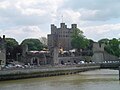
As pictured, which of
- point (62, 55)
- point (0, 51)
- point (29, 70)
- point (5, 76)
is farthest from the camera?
point (62, 55)

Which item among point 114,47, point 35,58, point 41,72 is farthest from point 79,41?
point 41,72

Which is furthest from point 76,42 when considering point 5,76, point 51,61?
point 5,76

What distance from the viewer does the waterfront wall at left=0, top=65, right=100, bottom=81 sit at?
62.8m

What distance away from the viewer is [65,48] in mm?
170500

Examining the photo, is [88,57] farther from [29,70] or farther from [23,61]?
[29,70]

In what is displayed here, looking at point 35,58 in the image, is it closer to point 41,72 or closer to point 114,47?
point 41,72

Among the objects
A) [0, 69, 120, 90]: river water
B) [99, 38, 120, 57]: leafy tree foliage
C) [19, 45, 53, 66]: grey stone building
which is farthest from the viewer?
[99, 38, 120, 57]: leafy tree foliage

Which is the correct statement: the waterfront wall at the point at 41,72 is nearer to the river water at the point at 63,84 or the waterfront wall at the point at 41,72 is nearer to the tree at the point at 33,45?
the river water at the point at 63,84

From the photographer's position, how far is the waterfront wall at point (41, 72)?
62.8 m

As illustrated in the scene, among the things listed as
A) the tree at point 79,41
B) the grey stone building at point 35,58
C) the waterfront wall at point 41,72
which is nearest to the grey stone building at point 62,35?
the tree at point 79,41

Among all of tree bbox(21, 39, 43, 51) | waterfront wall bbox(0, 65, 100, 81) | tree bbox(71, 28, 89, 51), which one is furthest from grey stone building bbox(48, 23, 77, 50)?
waterfront wall bbox(0, 65, 100, 81)

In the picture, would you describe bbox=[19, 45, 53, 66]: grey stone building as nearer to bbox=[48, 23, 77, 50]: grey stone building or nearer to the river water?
the river water

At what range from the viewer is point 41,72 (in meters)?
72.4

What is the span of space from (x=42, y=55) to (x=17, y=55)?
7.13m
